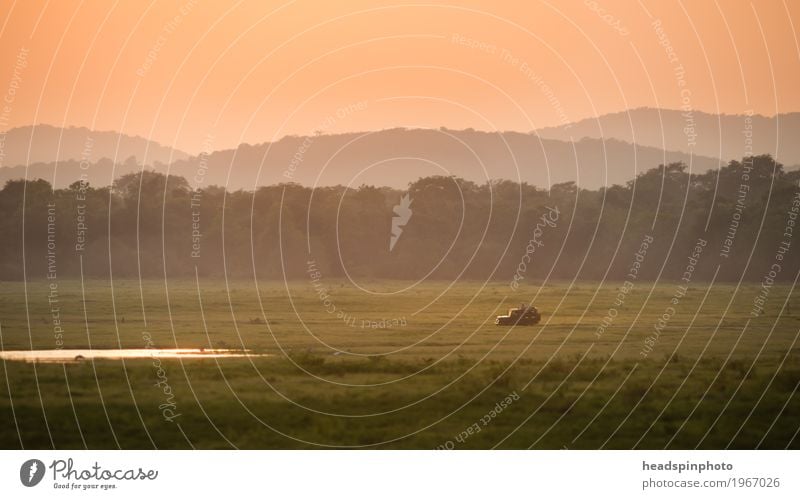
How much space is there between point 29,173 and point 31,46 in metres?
39.9

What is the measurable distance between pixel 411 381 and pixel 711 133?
245 feet

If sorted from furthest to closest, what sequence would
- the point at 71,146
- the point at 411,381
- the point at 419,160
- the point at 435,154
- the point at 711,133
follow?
the point at 419,160 → the point at 71,146 → the point at 435,154 → the point at 711,133 → the point at 411,381

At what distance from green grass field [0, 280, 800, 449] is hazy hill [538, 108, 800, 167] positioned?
42.2 meters

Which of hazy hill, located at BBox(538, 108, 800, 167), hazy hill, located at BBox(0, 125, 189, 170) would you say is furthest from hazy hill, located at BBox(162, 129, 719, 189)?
hazy hill, located at BBox(0, 125, 189, 170)

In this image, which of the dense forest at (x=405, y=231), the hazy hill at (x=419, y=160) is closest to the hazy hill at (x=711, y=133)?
the hazy hill at (x=419, y=160)

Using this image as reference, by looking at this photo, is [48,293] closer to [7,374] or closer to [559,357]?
[7,374]

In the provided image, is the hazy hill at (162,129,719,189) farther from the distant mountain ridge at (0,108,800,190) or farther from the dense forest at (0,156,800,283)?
the dense forest at (0,156,800,283)

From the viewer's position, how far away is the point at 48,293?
75938mm

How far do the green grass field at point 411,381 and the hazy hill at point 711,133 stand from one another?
138ft

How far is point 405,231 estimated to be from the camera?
104m

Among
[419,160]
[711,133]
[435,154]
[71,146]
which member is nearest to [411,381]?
[435,154]

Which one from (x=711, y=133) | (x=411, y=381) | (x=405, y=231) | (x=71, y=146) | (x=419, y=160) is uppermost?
(x=71, y=146)

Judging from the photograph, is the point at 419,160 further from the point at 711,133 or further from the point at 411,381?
the point at 411,381

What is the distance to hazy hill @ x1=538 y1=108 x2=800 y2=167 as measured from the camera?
106m
